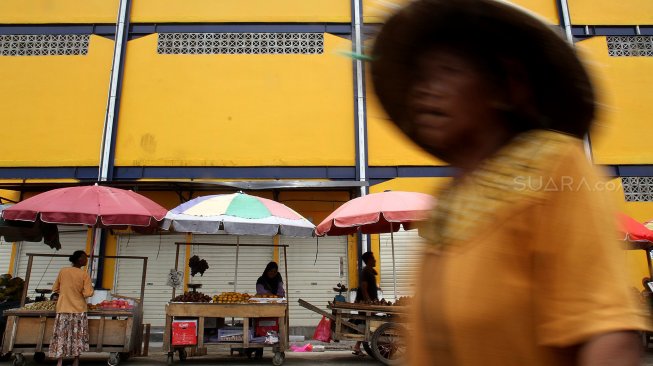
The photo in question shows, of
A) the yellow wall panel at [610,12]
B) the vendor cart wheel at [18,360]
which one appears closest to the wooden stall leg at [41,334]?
the vendor cart wheel at [18,360]

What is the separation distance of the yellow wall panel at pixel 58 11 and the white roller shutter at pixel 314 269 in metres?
8.01

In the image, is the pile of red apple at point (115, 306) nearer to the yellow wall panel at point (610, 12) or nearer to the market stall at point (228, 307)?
the market stall at point (228, 307)

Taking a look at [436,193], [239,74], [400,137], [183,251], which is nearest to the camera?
[436,193]

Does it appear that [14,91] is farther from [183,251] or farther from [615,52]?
[615,52]

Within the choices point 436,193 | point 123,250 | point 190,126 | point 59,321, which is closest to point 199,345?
point 59,321

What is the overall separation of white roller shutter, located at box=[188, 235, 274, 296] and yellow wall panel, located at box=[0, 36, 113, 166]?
374cm

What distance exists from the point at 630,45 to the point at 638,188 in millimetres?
4097

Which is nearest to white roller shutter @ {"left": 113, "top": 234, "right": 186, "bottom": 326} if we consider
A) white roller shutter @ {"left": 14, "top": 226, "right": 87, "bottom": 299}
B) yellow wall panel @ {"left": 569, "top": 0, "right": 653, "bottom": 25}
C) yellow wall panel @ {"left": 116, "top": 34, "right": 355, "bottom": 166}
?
white roller shutter @ {"left": 14, "top": 226, "right": 87, "bottom": 299}

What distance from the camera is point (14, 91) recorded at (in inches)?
500

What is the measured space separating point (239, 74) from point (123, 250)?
17.9 ft

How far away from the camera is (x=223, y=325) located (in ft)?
27.3

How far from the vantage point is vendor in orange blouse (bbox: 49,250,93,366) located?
7.38 m

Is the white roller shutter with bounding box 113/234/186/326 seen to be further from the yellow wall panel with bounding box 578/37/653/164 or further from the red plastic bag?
the yellow wall panel with bounding box 578/37/653/164

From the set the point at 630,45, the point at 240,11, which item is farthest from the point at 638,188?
the point at 240,11
